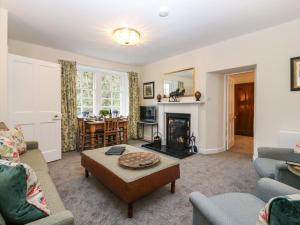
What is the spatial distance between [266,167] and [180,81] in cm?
297

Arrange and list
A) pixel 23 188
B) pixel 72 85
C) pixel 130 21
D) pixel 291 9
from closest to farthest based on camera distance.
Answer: pixel 23 188 < pixel 291 9 < pixel 130 21 < pixel 72 85

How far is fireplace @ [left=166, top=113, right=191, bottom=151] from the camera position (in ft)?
13.8

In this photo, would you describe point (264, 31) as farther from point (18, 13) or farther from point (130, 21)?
point (18, 13)

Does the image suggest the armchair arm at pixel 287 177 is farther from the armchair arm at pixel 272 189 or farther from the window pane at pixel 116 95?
the window pane at pixel 116 95

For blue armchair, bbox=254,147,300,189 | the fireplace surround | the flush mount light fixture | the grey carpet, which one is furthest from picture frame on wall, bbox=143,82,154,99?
blue armchair, bbox=254,147,300,189

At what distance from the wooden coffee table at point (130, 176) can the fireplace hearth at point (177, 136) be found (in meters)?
1.79

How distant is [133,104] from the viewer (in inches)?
214

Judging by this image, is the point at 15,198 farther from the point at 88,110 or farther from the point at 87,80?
the point at 87,80

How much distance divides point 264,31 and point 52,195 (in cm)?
398

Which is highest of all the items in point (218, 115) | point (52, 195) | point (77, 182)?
point (218, 115)

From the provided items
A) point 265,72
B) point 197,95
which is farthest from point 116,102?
point 265,72

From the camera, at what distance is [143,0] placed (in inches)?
84.1

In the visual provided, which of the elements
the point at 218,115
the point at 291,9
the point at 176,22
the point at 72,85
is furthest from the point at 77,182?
the point at 291,9

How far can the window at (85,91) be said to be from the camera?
4598mm
